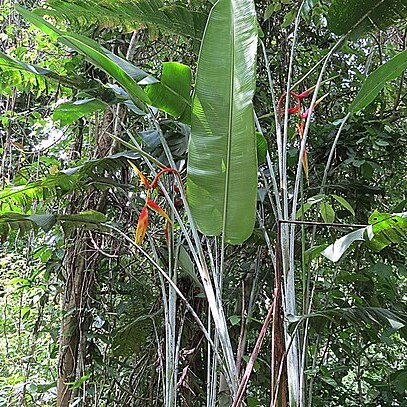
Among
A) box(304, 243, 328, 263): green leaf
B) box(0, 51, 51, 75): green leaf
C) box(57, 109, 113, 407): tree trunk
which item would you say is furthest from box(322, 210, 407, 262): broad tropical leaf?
box(57, 109, 113, 407): tree trunk

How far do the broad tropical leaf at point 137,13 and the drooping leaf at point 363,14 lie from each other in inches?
14.3

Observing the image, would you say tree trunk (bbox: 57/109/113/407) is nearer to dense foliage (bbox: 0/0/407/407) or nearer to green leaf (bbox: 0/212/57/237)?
dense foliage (bbox: 0/0/407/407)

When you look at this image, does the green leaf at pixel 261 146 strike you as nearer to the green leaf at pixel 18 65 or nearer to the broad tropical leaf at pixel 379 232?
the broad tropical leaf at pixel 379 232

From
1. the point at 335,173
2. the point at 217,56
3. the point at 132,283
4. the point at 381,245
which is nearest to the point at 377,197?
the point at 335,173

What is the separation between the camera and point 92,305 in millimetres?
1948

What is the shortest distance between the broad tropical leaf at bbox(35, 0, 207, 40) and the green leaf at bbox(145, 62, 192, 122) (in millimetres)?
297

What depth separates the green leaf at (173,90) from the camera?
1188 millimetres

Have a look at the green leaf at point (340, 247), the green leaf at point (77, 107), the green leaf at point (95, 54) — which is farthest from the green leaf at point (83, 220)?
the green leaf at point (340, 247)

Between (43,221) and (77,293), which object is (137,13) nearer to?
(43,221)

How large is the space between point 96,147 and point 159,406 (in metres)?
1.01

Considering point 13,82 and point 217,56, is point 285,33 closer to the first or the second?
point 13,82

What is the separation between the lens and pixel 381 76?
47.5 inches

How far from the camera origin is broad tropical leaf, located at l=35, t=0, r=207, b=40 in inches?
55.1

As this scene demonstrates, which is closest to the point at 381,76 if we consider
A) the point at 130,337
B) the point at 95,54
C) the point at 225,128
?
the point at 225,128
